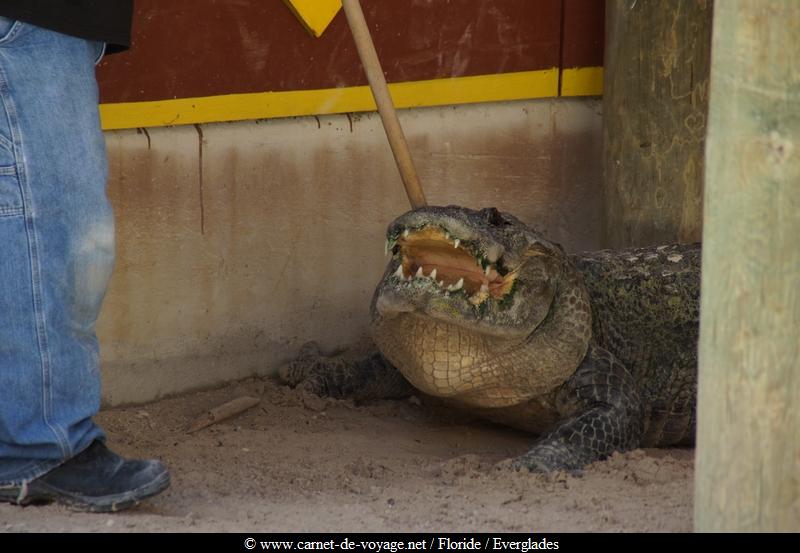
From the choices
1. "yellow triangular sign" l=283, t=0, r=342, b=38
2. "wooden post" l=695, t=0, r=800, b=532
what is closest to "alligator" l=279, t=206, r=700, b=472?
"yellow triangular sign" l=283, t=0, r=342, b=38

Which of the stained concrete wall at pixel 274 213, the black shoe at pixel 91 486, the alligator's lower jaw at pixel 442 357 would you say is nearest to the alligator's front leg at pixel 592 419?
the alligator's lower jaw at pixel 442 357

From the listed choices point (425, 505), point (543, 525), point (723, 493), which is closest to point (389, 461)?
point (425, 505)

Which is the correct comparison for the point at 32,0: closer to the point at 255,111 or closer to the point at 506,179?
the point at 255,111

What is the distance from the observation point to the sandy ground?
12.2 ft

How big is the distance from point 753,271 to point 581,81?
3.79m

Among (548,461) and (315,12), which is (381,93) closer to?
(315,12)

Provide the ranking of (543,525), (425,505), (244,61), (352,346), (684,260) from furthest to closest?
(352,346) < (684,260) < (244,61) < (425,505) < (543,525)

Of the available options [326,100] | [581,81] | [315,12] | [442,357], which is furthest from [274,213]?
[581,81]

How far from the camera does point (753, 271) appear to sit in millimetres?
2844

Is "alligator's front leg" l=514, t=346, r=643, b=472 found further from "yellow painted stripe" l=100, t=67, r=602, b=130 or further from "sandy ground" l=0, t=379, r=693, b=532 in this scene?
"yellow painted stripe" l=100, t=67, r=602, b=130

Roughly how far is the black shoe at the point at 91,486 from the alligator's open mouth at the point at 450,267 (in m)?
1.51

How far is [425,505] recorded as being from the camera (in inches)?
161

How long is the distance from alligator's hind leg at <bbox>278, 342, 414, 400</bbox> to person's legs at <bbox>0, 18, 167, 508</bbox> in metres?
2.09

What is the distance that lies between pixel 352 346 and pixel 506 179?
114cm
